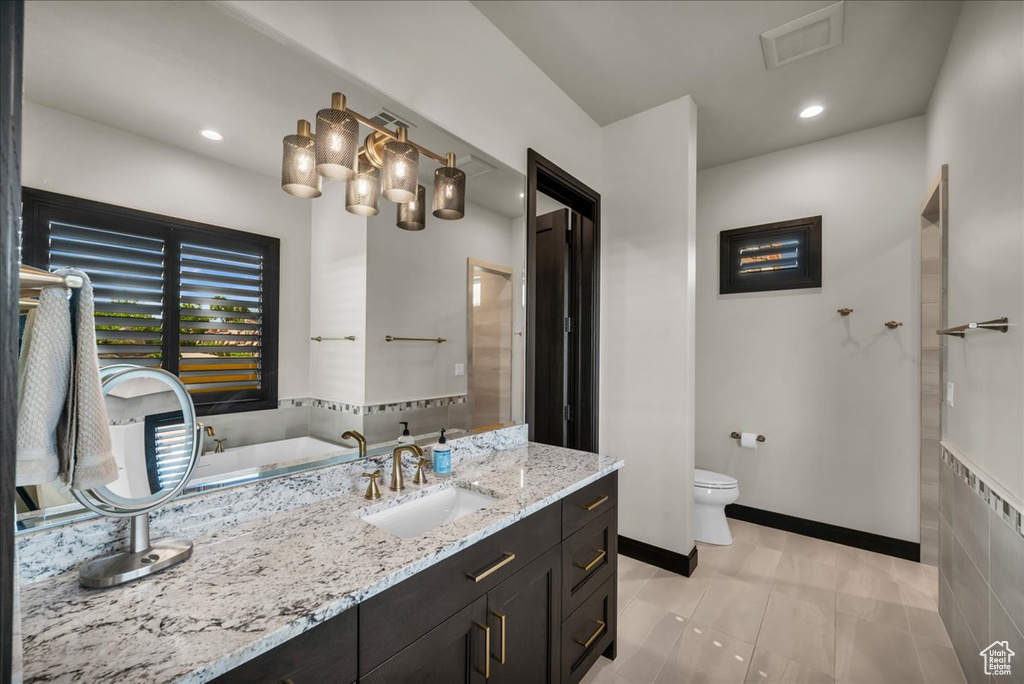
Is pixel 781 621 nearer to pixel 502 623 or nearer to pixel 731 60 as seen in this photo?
pixel 502 623

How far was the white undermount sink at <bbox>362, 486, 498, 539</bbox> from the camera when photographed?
1322mm

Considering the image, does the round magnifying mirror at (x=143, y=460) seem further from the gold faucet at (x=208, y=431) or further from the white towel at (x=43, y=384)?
the white towel at (x=43, y=384)

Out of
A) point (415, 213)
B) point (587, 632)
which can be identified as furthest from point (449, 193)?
point (587, 632)

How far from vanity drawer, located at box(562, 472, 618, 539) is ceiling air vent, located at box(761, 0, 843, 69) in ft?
7.06

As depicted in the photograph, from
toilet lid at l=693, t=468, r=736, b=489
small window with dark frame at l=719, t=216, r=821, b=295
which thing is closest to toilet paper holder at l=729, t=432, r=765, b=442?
toilet lid at l=693, t=468, r=736, b=489

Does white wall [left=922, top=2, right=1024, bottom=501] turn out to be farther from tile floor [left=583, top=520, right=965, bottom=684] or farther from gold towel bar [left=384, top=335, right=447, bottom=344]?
gold towel bar [left=384, top=335, right=447, bottom=344]

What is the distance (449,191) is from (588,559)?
1.54 meters

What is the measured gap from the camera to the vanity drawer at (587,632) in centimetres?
151

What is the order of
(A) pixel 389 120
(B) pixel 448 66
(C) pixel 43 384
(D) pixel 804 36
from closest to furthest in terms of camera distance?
1. (C) pixel 43 384
2. (A) pixel 389 120
3. (B) pixel 448 66
4. (D) pixel 804 36

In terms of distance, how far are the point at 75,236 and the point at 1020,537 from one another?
8.29 feet

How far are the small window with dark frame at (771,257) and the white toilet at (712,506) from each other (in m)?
1.43

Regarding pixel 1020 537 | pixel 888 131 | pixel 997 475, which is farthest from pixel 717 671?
pixel 888 131

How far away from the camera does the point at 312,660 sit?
0.78m

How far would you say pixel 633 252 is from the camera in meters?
2.73
